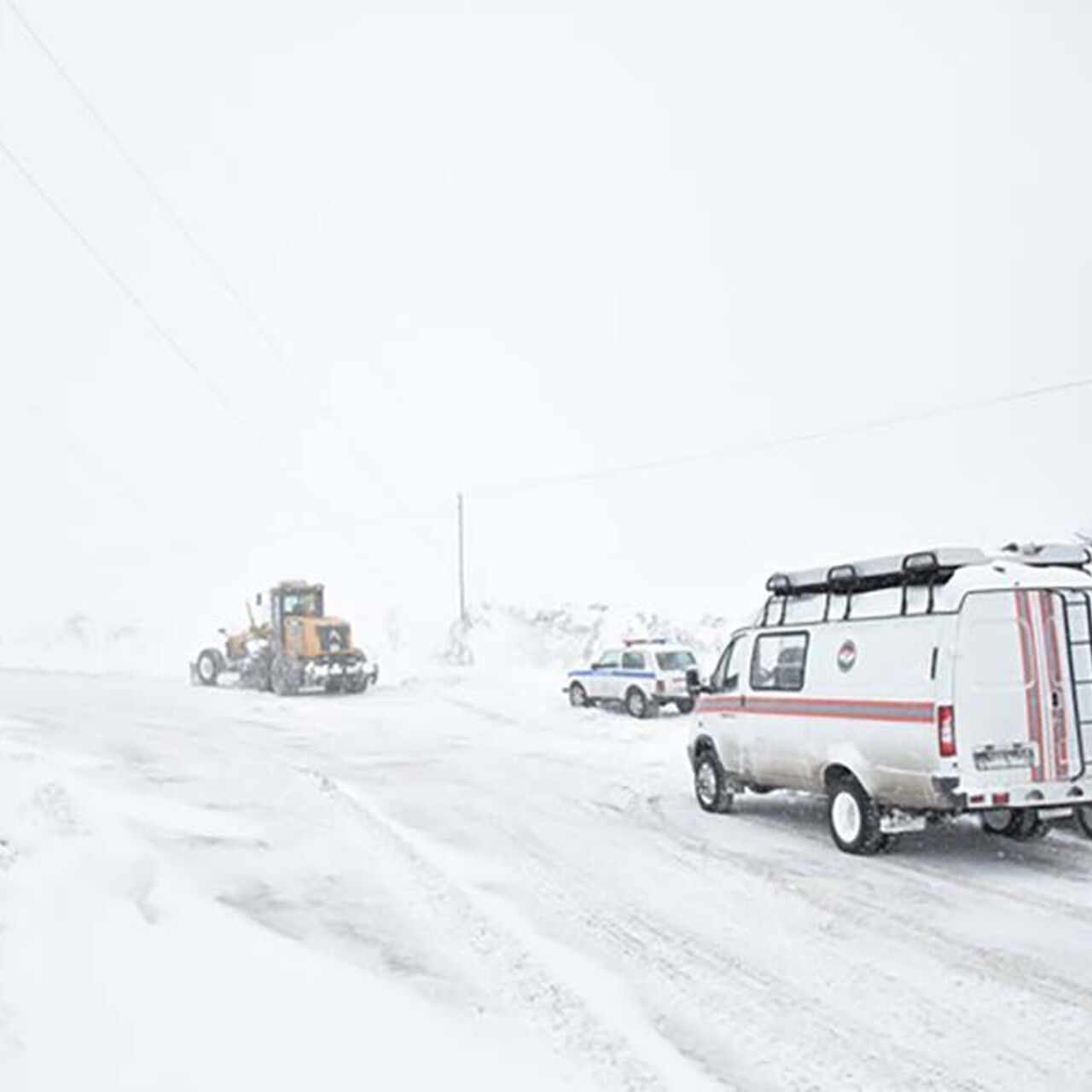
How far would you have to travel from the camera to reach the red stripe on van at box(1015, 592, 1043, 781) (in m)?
9.40

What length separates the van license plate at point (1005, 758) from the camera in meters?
9.30

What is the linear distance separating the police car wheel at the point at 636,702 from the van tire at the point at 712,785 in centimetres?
1285

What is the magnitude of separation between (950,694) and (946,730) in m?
0.30

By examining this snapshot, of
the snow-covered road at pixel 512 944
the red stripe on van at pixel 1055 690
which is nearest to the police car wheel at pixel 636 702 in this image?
the snow-covered road at pixel 512 944

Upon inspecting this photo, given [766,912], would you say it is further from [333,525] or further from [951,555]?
[333,525]

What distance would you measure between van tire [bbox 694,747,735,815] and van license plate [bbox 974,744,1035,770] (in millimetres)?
3792

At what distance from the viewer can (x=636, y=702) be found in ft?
86.1

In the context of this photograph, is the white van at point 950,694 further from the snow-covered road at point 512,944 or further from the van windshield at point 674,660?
the van windshield at point 674,660

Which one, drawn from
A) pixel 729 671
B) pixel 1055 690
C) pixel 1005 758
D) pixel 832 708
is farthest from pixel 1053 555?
pixel 729 671

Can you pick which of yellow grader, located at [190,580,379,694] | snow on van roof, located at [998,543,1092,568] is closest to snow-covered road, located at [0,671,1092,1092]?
snow on van roof, located at [998,543,1092,568]

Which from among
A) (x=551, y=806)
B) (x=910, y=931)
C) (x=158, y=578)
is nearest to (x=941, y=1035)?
(x=910, y=931)

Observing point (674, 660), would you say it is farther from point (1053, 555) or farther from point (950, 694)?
point (950, 694)

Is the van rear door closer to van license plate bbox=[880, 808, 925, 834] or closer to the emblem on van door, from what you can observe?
van license plate bbox=[880, 808, 925, 834]

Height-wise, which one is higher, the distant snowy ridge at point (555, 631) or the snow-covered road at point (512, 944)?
the distant snowy ridge at point (555, 631)
